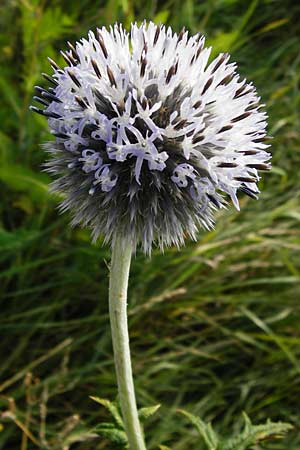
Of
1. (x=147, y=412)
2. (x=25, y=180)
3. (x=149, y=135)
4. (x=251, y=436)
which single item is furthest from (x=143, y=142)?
(x=25, y=180)

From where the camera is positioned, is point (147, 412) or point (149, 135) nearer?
point (149, 135)

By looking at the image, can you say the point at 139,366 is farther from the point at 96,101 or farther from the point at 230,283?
the point at 96,101

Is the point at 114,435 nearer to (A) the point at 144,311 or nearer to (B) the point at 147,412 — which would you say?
(B) the point at 147,412

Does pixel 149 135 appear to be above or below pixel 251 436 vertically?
above

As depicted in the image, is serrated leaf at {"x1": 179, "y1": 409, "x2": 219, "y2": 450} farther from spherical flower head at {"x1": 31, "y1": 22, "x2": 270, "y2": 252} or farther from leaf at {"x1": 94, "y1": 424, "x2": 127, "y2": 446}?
spherical flower head at {"x1": 31, "y1": 22, "x2": 270, "y2": 252}

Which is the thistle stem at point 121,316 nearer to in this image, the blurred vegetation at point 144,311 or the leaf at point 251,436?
the leaf at point 251,436

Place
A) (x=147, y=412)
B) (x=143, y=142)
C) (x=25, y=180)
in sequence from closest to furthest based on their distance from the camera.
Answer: (x=143, y=142) → (x=147, y=412) → (x=25, y=180)
